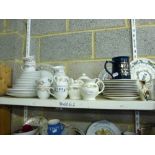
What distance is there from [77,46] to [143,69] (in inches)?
14.4

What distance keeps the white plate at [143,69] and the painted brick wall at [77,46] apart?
4cm

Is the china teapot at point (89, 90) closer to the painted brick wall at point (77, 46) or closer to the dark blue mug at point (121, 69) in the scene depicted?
the dark blue mug at point (121, 69)

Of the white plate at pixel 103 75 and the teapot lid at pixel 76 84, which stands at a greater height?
the white plate at pixel 103 75

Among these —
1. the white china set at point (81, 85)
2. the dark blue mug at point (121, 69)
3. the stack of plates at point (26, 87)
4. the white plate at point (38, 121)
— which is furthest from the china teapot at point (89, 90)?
the white plate at point (38, 121)

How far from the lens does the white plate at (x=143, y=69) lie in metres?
0.83

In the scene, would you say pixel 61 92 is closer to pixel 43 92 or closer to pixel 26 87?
pixel 43 92

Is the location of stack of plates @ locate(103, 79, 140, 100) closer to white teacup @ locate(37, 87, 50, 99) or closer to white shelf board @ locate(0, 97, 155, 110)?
white shelf board @ locate(0, 97, 155, 110)

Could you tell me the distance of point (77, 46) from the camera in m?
0.97

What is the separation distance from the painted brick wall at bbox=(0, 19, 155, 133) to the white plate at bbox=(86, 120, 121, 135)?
0.03 metres

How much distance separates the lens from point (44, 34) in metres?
1.03

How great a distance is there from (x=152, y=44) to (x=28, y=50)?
675 mm
